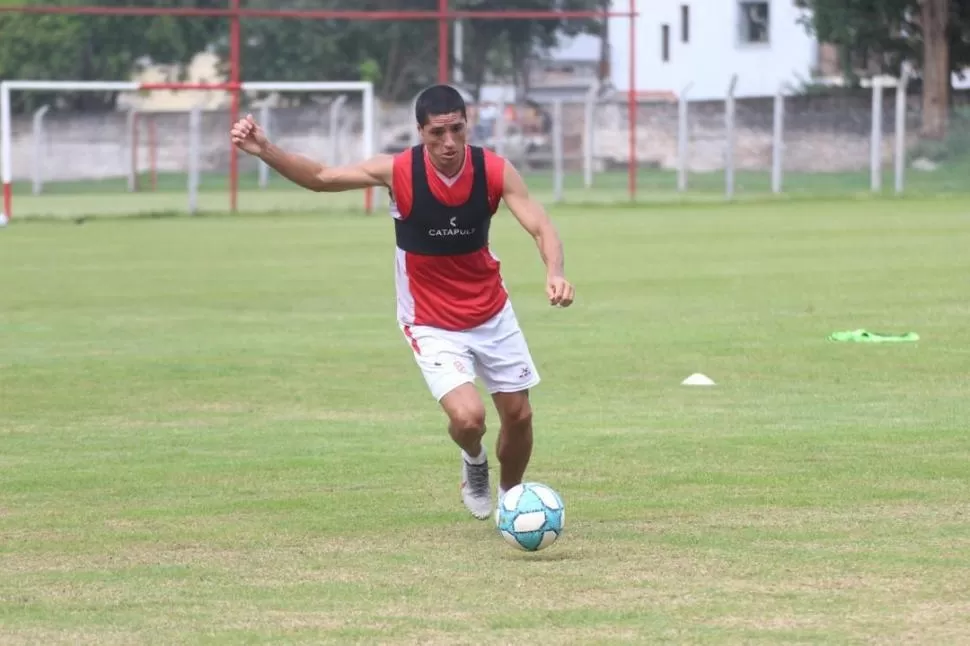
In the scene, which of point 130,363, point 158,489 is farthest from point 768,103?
point 158,489

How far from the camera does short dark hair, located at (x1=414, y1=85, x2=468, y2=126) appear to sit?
8203 millimetres

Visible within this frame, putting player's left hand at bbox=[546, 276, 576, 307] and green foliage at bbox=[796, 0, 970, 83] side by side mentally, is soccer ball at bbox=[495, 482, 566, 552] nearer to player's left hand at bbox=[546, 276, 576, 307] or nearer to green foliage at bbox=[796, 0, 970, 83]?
player's left hand at bbox=[546, 276, 576, 307]

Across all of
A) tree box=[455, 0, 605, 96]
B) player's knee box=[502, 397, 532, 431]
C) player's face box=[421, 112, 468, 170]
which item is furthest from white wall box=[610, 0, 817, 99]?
player's face box=[421, 112, 468, 170]

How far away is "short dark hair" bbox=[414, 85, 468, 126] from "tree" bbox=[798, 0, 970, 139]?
3774cm

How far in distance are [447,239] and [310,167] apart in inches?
27.0

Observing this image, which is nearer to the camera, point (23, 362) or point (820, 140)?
point (23, 362)

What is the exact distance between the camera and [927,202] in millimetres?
38281

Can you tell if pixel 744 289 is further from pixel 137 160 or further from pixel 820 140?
pixel 137 160

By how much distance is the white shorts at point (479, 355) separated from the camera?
845 centimetres

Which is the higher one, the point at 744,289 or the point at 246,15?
the point at 246,15

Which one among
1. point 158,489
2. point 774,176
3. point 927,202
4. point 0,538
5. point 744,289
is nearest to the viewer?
point 0,538

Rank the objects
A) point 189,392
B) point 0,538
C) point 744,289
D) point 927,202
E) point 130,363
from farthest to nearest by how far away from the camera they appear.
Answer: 1. point 927,202
2. point 744,289
3. point 130,363
4. point 189,392
5. point 0,538

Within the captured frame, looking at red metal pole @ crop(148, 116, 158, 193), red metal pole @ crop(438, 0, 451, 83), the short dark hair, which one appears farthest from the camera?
red metal pole @ crop(148, 116, 158, 193)

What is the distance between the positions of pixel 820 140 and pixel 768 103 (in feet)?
10.6
